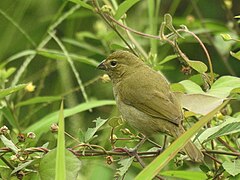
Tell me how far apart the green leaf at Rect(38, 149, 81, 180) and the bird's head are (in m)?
1.09

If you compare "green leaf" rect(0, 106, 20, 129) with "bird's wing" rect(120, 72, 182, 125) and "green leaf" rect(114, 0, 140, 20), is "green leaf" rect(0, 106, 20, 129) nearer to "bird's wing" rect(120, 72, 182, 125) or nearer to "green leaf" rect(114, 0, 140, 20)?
"bird's wing" rect(120, 72, 182, 125)

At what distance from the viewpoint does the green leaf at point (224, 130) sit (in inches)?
97.9

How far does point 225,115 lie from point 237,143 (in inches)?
7.0

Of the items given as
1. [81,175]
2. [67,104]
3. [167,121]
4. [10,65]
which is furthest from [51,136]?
[10,65]

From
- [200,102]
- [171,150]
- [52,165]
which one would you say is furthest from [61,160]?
[200,102]

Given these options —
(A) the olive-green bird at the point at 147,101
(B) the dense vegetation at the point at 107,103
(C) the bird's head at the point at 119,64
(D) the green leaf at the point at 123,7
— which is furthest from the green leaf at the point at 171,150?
(C) the bird's head at the point at 119,64

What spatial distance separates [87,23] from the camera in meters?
5.72

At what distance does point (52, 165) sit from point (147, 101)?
825 millimetres

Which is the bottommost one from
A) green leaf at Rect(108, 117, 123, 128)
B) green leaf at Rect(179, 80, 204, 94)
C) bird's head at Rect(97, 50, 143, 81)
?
bird's head at Rect(97, 50, 143, 81)

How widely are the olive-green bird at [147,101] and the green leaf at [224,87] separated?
421 mm

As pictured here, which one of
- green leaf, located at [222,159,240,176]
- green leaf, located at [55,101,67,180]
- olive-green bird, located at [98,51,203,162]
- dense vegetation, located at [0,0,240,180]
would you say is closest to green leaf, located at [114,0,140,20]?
dense vegetation, located at [0,0,240,180]

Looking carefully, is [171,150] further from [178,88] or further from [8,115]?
[8,115]

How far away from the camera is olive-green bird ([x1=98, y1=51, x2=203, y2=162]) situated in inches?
115

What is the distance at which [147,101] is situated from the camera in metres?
3.05
